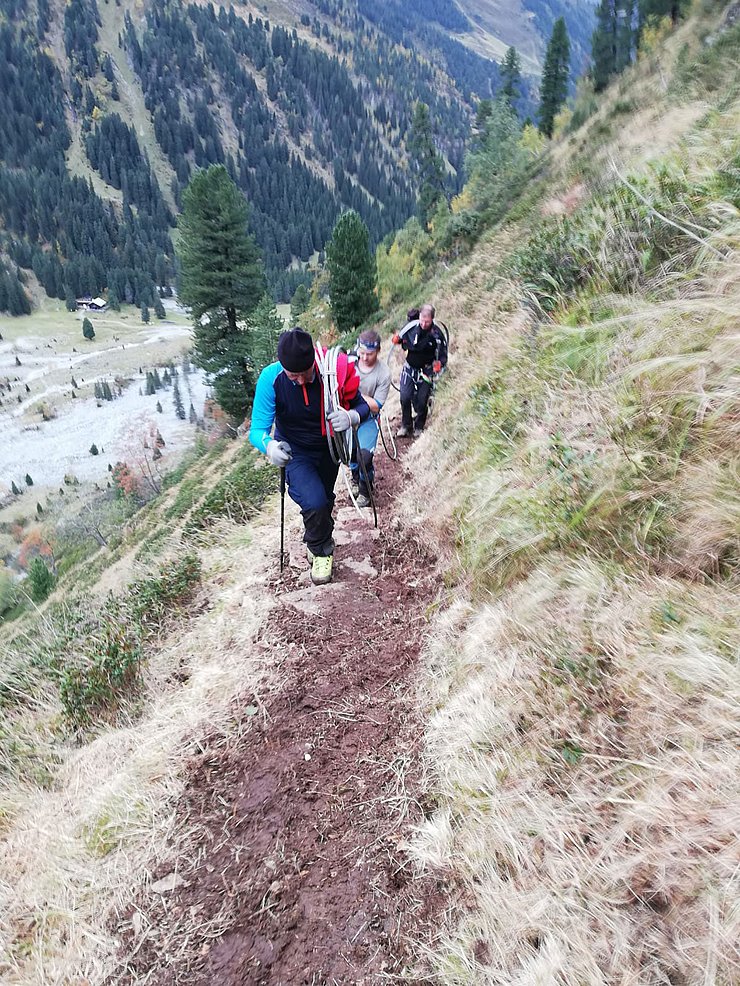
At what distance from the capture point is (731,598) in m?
2.13

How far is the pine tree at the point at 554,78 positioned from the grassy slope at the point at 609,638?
58.9 metres

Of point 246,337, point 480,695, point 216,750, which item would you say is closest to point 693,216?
point 480,695

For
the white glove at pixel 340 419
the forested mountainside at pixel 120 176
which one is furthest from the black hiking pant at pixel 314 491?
the forested mountainside at pixel 120 176

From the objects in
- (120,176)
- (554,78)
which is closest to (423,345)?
(554,78)

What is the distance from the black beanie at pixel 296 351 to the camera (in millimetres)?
4246

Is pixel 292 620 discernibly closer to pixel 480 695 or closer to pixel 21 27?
pixel 480 695

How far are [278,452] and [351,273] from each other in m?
34.5

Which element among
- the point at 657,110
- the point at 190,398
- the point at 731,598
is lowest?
the point at 190,398

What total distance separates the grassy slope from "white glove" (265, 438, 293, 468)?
5.09ft

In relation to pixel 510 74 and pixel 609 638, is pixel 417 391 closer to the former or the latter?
pixel 609 638

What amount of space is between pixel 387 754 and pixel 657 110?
17548mm

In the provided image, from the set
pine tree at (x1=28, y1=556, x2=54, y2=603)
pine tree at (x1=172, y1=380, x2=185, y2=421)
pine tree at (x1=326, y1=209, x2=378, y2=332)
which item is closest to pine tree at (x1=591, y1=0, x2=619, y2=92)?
pine tree at (x1=326, y1=209, x2=378, y2=332)

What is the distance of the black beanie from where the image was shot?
425 centimetres

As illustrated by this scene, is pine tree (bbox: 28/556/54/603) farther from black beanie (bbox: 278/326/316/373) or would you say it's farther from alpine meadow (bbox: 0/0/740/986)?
black beanie (bbox: 278/326/316/373)
